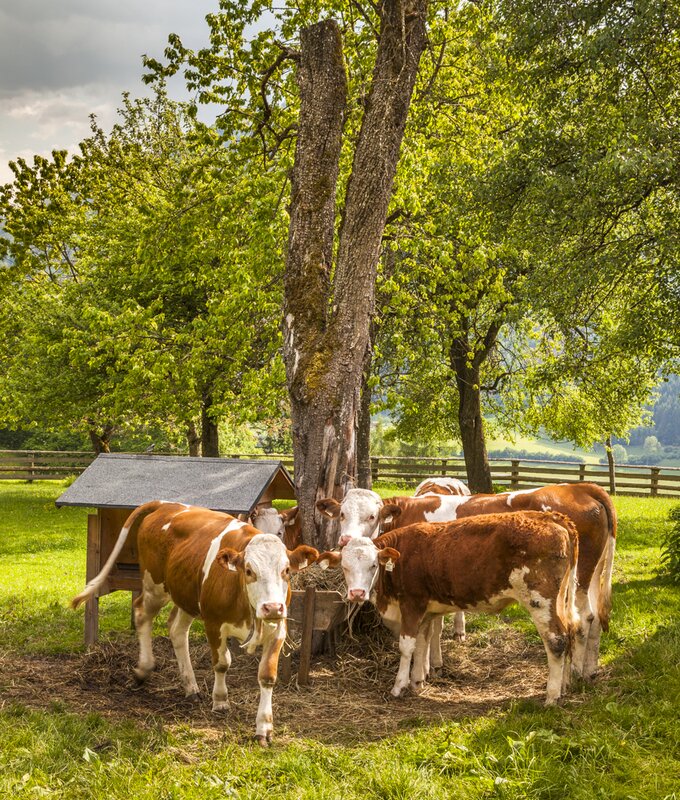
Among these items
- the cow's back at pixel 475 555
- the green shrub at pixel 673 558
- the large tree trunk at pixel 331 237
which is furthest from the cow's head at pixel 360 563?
the green shrub at pixel 673 558

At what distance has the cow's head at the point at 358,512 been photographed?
748cm

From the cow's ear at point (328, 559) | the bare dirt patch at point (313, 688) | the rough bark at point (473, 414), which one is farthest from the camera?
the rough bark at point (473, 414)

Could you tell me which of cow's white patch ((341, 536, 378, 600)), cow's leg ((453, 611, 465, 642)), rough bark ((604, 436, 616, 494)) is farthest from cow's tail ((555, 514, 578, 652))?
rough bark ((604, 436, 616, 494))

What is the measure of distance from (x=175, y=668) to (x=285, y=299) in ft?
13.4

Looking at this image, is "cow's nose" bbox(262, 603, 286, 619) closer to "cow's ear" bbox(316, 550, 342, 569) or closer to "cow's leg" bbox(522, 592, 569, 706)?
"cow's ear" bbox(316, 550, 342, 569)

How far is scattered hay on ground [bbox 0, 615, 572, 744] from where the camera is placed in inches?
239

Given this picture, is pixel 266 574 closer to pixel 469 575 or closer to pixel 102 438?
pixel 469 575

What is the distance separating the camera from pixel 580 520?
23.5ft

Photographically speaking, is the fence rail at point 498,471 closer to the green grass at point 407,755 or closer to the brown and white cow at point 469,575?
the brown and white cow at point 469,575

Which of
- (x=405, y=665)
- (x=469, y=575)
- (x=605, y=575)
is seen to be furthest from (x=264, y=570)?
(x=605, y=575)

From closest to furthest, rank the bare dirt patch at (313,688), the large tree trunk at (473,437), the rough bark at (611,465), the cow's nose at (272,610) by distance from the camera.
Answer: the cow's nose at (272,610) < the bare dirt patch at (313,688) < the large tree trunk at (473,437) < the rough bark at (611,465)

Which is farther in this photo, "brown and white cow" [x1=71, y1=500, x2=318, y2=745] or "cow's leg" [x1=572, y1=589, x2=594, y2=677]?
"cow's leg" [x1=572, y1=589, x2=594, y2=677]

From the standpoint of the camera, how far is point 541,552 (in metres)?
6.16

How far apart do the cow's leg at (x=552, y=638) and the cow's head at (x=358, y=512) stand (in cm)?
182
